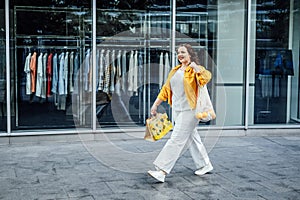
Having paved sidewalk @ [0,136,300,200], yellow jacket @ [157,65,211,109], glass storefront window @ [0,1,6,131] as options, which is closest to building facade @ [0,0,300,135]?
glass storefront window @ [0,1,6,131]

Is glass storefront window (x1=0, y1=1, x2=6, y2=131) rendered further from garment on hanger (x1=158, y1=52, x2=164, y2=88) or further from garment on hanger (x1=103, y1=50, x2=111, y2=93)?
garment on hanger (x1=158, y1=52, x2=164, y2=88)

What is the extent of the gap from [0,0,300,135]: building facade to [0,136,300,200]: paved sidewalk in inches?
44.2

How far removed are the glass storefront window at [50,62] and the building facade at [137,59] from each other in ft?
0.07

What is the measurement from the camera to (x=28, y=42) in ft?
30.6

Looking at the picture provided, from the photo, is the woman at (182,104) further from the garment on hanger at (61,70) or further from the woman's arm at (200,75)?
the garment on hanger at (61,70)

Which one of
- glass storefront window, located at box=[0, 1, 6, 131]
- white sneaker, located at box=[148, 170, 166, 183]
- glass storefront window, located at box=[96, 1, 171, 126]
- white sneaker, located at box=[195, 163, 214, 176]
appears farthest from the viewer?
glass storefront window, located at box=[96, 1, 171, 126]

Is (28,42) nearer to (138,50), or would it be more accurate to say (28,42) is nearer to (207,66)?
(138,50)

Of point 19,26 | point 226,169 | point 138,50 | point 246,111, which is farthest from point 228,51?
point 19,26

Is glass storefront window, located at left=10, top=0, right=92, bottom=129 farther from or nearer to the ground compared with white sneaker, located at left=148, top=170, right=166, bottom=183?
farther from the ground

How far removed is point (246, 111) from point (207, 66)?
1337mm

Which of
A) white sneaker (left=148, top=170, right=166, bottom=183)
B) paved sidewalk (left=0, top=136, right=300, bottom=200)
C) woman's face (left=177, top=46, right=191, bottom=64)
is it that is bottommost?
paved sidewalk (left=0, top=136, right=300, bottom=200)

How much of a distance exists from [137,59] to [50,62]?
187 cm

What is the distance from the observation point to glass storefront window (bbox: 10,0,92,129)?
9188mm

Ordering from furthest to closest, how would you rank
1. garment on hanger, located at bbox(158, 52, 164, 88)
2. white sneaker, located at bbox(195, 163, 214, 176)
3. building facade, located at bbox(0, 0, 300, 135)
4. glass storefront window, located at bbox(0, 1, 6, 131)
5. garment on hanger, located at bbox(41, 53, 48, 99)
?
garment on hanger, located at bbox(158, 52, 164, 88)
garment on hanger, located at bbox(41, 53, 48, 99)
building facade, located at bbox(0, 0, 300, 135)
glass storefront window, located at bbox(0, 1, 6, 131)
white sneaker, located at bbox(195, 163, 214, 176)
